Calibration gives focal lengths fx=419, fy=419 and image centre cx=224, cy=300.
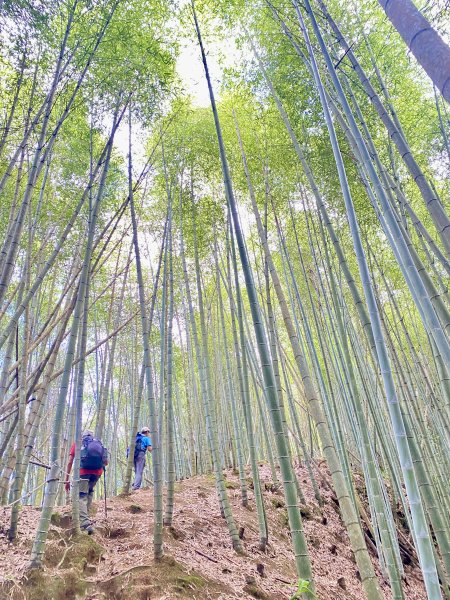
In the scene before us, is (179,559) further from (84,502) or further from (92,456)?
(92,456)

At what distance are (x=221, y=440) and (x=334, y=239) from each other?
6165 millimetres

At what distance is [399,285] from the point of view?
747 cm

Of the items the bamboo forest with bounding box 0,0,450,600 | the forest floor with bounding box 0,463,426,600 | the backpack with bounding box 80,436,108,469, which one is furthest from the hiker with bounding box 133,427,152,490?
the backpack with bounding box 80,436,108,469

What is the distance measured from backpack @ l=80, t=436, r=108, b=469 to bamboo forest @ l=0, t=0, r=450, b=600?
2cm

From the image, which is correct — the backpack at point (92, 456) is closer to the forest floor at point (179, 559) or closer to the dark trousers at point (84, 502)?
the dark trousers at point (84, 502)

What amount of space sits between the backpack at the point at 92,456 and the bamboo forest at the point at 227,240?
2cm

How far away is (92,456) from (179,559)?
51.5 inches

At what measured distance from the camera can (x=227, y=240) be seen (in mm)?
4703

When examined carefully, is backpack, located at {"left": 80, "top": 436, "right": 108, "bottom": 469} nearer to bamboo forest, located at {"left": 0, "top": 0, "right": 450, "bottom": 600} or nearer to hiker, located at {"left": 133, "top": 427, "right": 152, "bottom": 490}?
bamboo forest, located at {"left": 0, "top": 0, "right": 450, "bottom": 600}

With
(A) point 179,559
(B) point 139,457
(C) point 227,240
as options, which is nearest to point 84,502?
(A) point 179,559

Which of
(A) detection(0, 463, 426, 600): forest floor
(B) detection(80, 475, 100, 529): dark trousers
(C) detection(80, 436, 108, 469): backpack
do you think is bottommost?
(A) detection(0, 463, 426, 600): forest floor

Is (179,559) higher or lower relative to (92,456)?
lower

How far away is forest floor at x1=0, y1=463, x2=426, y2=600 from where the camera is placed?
252 centimetres

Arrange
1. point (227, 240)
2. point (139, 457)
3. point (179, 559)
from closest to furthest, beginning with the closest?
point (179, 559), point (227, 240), point (139, 457)
